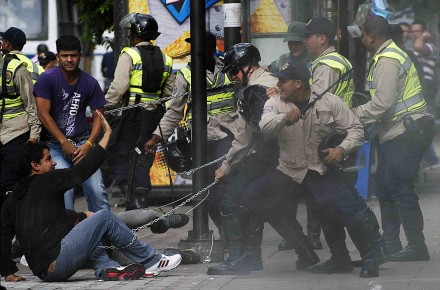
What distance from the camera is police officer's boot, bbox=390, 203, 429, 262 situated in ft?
31.9

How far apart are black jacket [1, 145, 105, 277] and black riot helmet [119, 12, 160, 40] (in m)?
2.75

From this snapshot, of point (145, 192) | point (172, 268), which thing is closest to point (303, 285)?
point (172, 268)

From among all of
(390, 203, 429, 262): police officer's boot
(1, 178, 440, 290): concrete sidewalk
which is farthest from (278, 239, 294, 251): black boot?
(390, 203, 429, 262): police officer's boot

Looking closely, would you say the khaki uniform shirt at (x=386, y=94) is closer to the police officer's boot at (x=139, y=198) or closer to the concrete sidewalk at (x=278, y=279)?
the concrete sidewalk at (x=278, y=279)

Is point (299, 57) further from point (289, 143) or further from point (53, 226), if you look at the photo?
point (53, 226)

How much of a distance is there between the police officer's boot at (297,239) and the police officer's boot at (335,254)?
14cm

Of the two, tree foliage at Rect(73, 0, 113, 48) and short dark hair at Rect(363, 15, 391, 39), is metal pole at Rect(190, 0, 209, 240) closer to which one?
short dark hair at Rect(363, 15, 391, 39)

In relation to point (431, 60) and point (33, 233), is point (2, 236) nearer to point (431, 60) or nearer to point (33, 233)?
point (33, 233)

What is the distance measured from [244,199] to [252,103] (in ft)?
2.28

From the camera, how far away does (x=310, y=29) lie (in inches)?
407

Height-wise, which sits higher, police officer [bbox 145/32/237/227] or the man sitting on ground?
police officer [bbox 145/32/237/227]

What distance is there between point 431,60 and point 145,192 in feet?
21.5

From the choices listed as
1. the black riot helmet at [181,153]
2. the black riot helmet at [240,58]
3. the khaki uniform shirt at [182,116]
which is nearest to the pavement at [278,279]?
the black riot helmet at [181,153]

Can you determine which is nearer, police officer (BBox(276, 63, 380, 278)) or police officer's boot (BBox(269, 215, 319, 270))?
police officer (BBox(276, 63, 380, 278))
